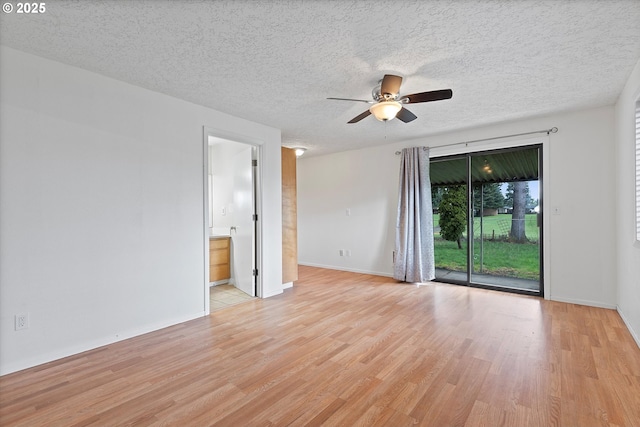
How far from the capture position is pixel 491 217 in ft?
14.5

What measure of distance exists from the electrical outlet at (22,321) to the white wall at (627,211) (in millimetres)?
4899

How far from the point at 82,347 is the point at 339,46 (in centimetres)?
319

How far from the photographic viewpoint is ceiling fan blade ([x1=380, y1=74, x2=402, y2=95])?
7.78ft

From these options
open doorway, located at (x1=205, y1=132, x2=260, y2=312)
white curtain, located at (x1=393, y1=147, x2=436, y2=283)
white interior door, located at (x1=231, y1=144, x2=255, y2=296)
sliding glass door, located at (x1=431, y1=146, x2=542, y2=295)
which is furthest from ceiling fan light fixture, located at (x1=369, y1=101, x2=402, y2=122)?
sliding glass door, located at (x1=431, y1=146, x2=542, y2=295)

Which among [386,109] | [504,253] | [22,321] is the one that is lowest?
[22,321]

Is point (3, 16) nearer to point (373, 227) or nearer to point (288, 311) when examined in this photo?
point (288, 311)

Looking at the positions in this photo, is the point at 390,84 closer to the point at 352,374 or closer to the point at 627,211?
the point at 352,374

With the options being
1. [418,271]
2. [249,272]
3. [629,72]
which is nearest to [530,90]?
[629,72]

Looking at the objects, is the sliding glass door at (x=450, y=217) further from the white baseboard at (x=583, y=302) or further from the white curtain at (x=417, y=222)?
the white baseboard at (x=583, y=302)

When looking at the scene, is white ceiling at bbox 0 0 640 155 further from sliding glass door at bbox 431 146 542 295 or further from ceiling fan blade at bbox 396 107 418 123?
sliding glass door at bbox 431 146 542 295

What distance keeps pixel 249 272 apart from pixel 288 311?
1.00 meters

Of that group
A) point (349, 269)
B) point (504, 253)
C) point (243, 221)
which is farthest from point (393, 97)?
point (349, 269)

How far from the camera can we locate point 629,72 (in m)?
2.54

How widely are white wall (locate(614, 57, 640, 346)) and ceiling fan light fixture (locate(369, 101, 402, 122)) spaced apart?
6.26ft
